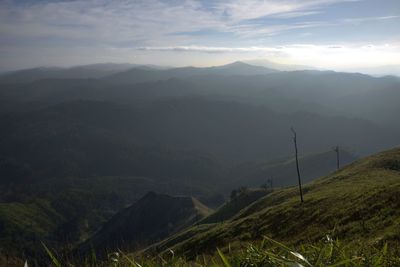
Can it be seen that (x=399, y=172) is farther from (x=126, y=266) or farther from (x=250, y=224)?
(x=126, y=266)

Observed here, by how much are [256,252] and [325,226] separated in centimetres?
3541

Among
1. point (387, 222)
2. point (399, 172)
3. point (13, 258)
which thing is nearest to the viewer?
point (13, 258)

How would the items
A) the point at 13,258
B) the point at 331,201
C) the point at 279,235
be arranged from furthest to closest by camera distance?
the point at 331,201 → the point at 279,235 → the point at 13,258

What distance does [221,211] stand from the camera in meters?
136

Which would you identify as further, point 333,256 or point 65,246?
point 65,246

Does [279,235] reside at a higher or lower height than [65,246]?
lower

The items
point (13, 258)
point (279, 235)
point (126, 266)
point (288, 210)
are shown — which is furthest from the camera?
point (288, 210)

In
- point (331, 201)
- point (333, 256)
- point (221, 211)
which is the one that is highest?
point (333, 256)

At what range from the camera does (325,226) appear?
36.9 metres

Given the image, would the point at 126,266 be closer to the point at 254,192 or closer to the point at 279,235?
the point at 279,235

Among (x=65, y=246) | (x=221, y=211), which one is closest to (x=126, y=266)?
(x=65, y=246)

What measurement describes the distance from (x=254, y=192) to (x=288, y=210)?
3724 inches

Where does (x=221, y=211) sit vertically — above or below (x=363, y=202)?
below

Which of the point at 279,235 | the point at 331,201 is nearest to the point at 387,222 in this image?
the point at 279,235
